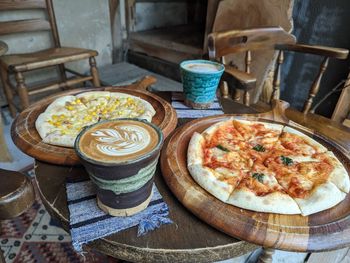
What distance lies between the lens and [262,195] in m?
0.84

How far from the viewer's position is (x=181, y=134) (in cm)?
114

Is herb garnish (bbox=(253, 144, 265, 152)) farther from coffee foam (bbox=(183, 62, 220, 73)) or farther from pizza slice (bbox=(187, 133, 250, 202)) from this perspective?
coffee foam (bbox=(183, 62, 220, 73))

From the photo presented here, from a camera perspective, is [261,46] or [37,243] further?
[261,46]

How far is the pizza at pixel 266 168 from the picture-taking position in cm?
82

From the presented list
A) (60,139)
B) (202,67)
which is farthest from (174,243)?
(202,67)

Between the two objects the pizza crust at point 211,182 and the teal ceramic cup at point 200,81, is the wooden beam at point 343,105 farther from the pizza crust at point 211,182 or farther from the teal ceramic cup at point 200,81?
the pizza crust at point 211,182

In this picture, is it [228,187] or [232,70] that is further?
[232,70]

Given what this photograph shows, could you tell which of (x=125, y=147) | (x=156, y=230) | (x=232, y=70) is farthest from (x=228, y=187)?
(x=232, y=70)

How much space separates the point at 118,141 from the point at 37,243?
63.2 inches

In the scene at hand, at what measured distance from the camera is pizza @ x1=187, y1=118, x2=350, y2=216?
0.82 meters

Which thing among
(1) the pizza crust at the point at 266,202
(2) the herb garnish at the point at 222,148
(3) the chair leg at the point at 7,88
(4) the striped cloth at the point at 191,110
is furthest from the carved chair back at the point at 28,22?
(1) the pizza crust at the point at 266,202

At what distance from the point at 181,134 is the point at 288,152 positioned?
44cm

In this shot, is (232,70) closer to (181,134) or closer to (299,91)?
(181,134)

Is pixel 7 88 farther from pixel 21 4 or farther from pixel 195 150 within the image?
pixel 195 150
